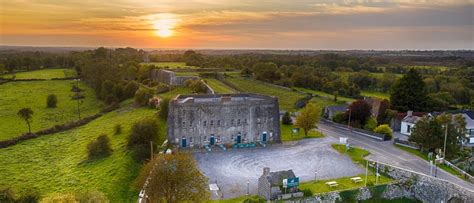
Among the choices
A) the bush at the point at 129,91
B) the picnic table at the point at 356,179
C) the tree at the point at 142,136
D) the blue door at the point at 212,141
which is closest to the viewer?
the picnic table at the point at 356,179

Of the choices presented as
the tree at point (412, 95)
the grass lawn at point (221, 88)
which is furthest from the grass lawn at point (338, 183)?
the grass lawn at point (221, 88)

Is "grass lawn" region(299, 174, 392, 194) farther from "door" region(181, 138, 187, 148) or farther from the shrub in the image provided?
the shrub

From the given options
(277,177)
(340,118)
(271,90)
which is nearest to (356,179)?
(277,177)

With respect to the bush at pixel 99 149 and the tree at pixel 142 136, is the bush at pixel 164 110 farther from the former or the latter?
the bush at pixel 99 149

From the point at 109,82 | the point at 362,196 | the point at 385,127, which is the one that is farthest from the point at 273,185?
the point at 109,82

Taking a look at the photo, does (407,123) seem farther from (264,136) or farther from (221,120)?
(221,120)
